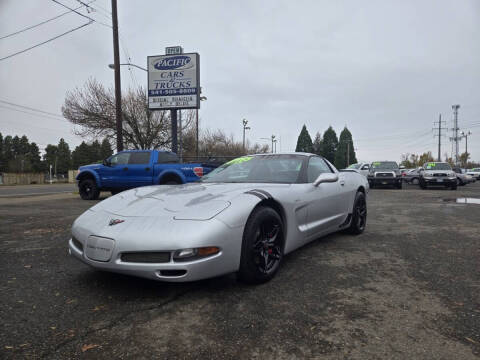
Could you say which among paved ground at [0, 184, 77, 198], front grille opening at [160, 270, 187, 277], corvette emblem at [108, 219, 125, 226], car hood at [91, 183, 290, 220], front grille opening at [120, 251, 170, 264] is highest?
car hood at [91, 183, 290, 220]

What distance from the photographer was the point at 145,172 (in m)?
9.79

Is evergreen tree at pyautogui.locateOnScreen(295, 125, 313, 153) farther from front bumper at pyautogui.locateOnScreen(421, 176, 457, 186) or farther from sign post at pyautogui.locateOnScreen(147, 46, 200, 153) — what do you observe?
sign post at pyautogui.locateOnScreen(147, 46, 200, 153)

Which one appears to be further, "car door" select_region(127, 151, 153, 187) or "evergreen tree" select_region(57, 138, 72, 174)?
"evergreen tree" select_region(57, 138, 72, 174)

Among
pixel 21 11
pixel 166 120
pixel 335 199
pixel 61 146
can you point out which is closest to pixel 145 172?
pixel 335 199

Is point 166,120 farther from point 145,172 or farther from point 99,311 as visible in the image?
point 99,311

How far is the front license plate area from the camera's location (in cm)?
230

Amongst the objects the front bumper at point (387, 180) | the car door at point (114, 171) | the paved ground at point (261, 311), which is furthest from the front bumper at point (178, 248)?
the front bumper at point (387, 180)

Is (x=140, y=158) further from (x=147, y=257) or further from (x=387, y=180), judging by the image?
(x=387, y=180)

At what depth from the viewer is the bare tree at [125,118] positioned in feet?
68.0

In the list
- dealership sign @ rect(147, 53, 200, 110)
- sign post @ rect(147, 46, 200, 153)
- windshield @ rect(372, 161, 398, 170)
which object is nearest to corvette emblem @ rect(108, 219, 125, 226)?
sign post @ rect(147, 46, 200, 153)

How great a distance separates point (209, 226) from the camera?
2305mm

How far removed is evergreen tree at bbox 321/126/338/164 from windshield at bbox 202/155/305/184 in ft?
221

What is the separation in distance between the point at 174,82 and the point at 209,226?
45.7 ft

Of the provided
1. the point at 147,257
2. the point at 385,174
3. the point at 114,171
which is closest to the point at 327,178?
the point at 147,257
